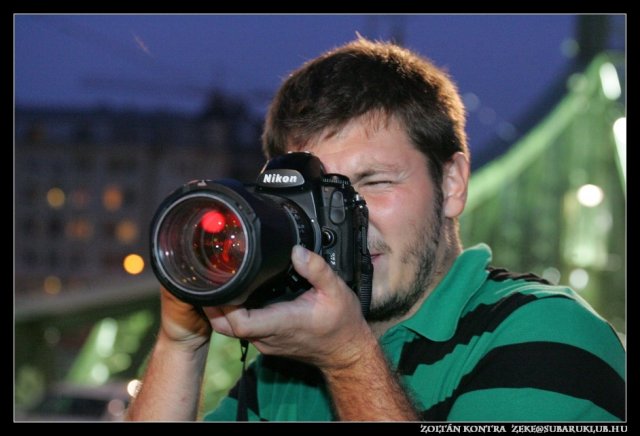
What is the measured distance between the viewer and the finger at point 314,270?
3.93ft

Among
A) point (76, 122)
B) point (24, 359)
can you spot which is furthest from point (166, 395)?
point (76, 122)

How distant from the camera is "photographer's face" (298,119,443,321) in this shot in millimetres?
1478

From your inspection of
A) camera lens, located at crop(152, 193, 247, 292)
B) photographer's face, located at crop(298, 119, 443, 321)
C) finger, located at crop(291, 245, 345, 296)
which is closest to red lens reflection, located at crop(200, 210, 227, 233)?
camera lens, located at crop(152, 193, 247, 292)

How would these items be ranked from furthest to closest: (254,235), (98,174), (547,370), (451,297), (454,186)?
(98,174), (454,186), (451,297), (547,370), (254,235)

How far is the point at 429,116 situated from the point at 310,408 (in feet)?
1.73

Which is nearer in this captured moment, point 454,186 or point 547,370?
point 547,370

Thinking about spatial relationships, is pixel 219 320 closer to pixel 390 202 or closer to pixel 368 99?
pixel 390 202

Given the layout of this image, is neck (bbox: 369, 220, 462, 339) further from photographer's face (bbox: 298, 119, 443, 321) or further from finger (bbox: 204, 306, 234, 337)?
finger (bbox: 204, 306, 234, 337)

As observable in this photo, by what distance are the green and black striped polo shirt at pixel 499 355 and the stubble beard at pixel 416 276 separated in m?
0.02

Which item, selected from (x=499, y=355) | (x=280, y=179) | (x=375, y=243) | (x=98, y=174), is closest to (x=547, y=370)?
(x=499, y=355)

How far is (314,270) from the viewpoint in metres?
1.20

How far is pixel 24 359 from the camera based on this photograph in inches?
219

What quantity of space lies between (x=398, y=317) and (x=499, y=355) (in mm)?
259

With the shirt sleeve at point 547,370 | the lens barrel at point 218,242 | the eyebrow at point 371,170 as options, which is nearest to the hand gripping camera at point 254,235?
the lens barrel at point 218,242
